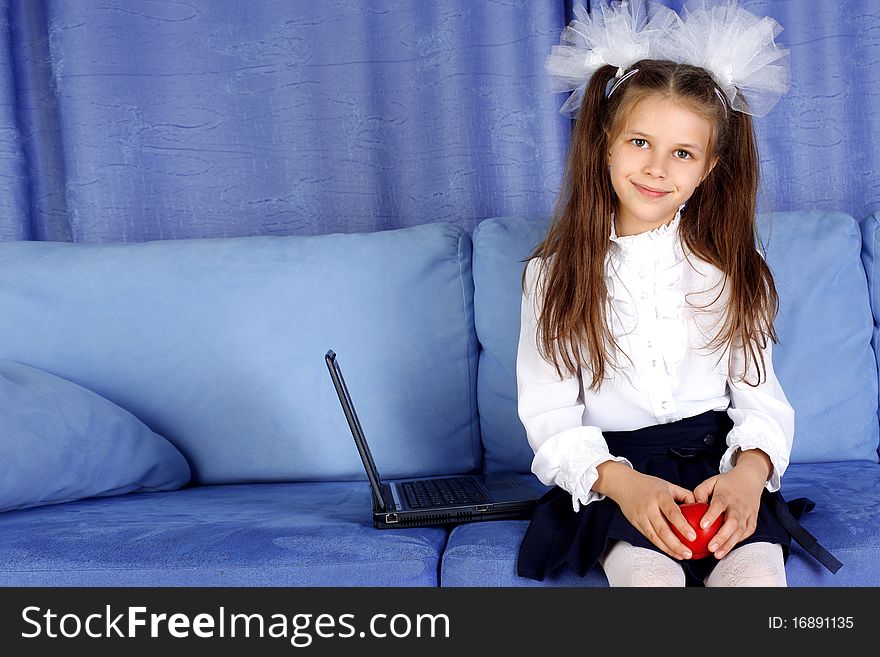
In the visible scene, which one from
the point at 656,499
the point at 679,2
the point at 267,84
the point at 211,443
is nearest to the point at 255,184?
the point at 267,84

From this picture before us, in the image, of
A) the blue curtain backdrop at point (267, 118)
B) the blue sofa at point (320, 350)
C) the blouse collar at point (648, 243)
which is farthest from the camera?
the blue curtain backdrop at point (267, 118)

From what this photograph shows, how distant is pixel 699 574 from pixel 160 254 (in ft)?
3.70

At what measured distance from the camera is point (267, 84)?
2.11 meters

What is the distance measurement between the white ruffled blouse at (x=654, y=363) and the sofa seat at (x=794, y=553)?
13 centimetres

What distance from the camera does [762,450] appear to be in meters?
1.28

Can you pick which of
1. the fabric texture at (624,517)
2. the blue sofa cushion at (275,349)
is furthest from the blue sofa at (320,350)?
the fabric texture at (624,517)

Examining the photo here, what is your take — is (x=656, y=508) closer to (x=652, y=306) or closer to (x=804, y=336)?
(x=652, y=306)

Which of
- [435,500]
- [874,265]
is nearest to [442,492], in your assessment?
[435,500]

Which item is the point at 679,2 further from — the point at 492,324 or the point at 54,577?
the point at 54,577

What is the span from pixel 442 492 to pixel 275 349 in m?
0.44

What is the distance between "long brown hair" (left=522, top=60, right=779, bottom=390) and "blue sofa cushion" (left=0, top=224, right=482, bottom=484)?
33 cm

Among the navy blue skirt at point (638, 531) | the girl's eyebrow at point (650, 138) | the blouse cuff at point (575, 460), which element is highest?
the girl's eyebrow at point (650, 138)

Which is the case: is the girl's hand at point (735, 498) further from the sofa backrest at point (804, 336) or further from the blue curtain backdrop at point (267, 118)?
the blue curtain backdrop at point (267, 118)

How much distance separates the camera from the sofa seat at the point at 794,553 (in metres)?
1.16
